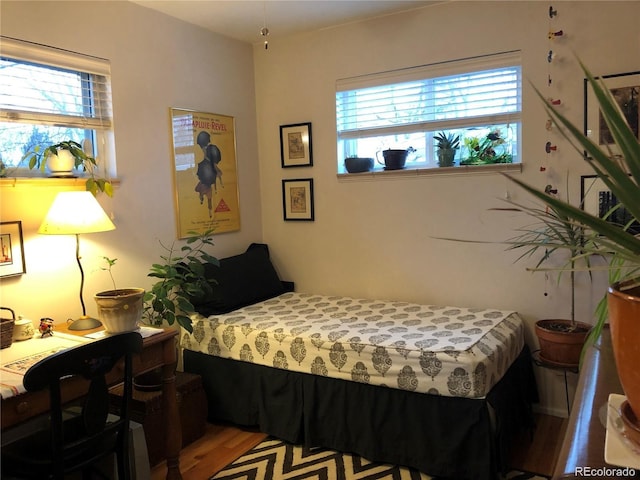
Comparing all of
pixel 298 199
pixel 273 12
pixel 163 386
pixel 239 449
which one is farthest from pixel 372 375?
pixel 273 12

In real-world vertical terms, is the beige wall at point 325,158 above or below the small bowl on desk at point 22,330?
above

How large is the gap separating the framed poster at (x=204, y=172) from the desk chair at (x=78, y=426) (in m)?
1.53

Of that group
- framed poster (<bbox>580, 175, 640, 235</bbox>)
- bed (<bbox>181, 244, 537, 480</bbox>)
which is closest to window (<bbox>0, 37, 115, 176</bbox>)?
bed (<bbox>181, 244, 537, 480</bbox>)

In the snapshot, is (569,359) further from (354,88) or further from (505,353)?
(354,88)

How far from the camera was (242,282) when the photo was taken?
10.8 feet

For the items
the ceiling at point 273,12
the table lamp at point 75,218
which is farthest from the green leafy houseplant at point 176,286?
the ceiling at point 273,12

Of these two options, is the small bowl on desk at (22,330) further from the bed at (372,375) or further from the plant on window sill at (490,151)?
the plant on window sill at (490,151)

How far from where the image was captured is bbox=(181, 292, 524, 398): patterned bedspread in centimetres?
225

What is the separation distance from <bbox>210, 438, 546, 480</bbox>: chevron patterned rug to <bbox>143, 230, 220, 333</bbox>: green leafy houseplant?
0.77 metres

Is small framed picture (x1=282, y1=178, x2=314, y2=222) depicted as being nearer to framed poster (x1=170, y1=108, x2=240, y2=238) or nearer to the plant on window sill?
framed poster (x1=170, y1=108, x2=240, y2=238)

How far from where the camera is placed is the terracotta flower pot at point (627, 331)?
71 centimetres

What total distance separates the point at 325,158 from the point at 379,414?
1846 millimetres

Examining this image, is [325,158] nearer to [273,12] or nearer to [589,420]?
[273,12]

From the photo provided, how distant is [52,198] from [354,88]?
2.00 metres
